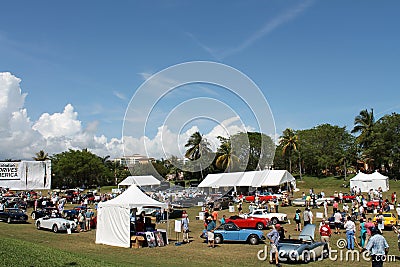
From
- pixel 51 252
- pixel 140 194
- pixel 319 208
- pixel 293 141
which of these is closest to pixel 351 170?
pixel 293 141

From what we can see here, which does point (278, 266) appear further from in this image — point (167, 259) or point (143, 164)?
point (143, 164)

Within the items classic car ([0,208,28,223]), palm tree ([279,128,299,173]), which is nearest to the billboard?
classic car ([0,208,28,223])

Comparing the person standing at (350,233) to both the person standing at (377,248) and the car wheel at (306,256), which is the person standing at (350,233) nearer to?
the car wheel at (306,256)

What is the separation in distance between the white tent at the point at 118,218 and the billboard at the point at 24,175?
54518 millimetres

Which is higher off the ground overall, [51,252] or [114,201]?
[114,201]

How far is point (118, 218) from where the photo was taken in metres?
20.6

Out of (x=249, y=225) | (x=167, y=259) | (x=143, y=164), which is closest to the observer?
(x=167, y=259)

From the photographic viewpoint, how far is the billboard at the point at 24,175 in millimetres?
70500

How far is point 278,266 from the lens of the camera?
1420 cm

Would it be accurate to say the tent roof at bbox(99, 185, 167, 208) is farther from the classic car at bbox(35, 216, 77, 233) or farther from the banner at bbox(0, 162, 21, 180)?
the banner at bbox(0, 162, 21, 180)

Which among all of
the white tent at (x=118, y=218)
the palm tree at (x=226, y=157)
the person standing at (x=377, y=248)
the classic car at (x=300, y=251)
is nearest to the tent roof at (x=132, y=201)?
the white tent at (x=118, y=218)

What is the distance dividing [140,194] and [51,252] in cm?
721

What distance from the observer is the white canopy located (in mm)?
50997

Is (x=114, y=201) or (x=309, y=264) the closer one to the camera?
(x=309, y=264)
